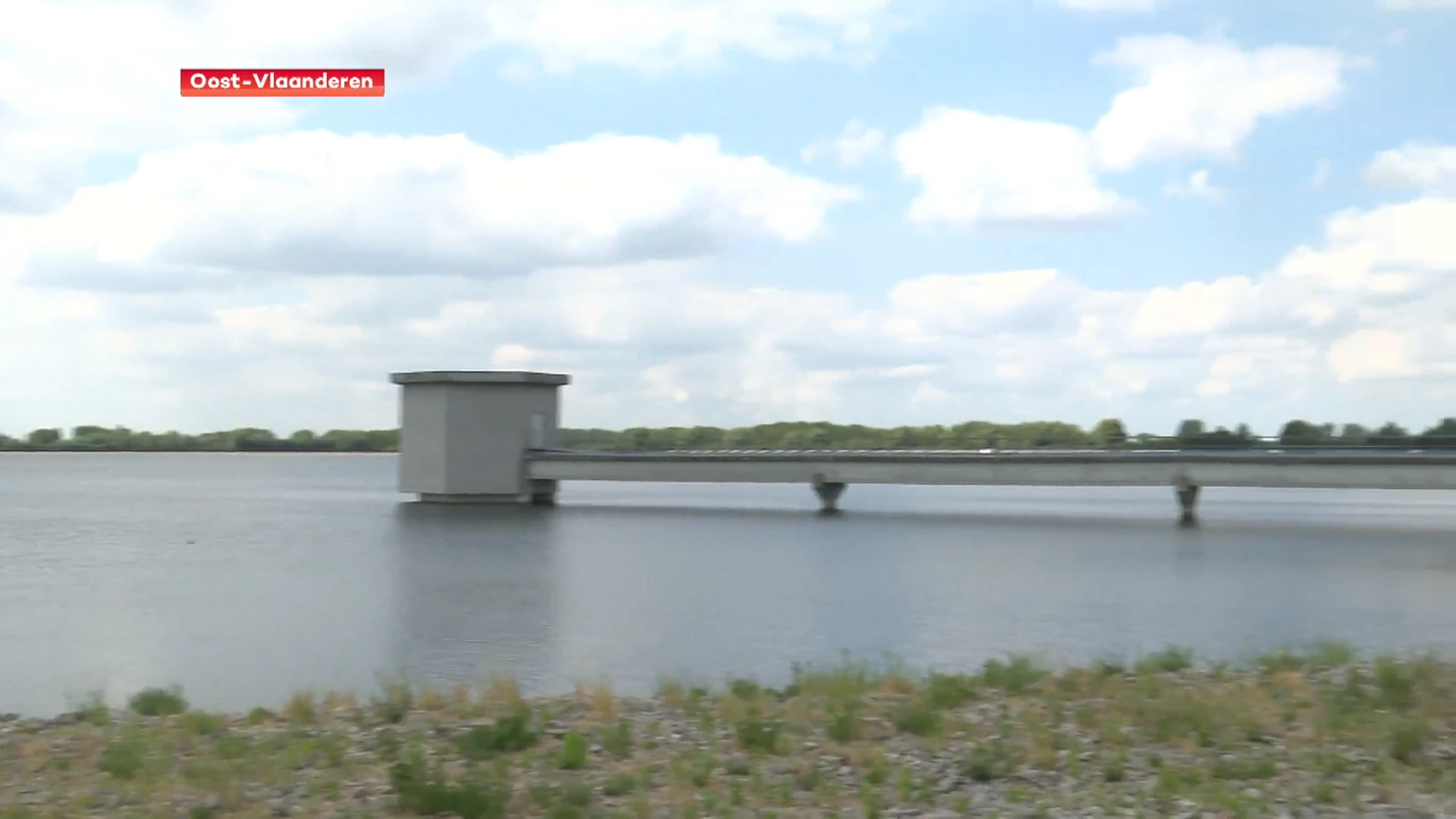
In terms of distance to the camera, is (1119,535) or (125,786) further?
(1119,535)

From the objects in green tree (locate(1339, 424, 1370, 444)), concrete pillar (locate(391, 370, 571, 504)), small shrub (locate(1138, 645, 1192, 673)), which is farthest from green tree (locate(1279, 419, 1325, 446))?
small shrub (locate(1138, 645, 1192, 673))

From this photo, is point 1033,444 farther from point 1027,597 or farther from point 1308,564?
point 1027,597

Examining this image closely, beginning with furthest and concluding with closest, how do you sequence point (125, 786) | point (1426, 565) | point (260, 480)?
point (260, 480)
point (1426, 565)
point (125, 786)

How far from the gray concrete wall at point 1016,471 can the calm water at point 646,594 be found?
7.45ft

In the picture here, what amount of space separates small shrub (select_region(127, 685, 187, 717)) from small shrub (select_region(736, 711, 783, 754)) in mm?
6359

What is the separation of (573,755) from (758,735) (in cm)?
157

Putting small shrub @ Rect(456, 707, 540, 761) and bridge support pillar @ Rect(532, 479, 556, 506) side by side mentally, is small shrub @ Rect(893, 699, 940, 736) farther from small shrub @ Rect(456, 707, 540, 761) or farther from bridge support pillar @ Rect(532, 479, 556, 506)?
bridge support pillar @ Rect(532, 479, 556, 506)

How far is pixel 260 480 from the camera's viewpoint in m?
174

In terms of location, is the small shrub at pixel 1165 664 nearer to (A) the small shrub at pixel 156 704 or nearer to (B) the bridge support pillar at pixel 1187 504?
(A) the small shrub at pixel 156 704

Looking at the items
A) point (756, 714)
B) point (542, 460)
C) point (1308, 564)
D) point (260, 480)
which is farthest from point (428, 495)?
point (260, 480)

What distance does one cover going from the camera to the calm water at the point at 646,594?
2305 centimetres

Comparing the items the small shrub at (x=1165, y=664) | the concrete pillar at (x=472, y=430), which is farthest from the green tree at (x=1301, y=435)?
the small shrub at (x=1165, y=664)

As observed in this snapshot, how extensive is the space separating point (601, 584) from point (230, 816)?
27270mm

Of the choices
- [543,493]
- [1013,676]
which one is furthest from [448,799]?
[543,493]
